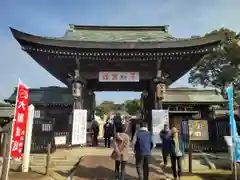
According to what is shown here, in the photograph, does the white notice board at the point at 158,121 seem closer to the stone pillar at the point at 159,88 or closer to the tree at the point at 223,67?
the stone pillar at the point at 159,88

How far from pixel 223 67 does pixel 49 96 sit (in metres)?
23.8

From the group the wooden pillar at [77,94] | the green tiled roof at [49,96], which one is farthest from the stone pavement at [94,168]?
the green tiled roof at [49,96]

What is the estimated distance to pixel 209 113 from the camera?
18062mm

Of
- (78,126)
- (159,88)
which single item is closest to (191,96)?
(159,88)

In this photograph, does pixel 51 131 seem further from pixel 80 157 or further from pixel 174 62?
pixel 174 62

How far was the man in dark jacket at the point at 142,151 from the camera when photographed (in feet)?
22.2

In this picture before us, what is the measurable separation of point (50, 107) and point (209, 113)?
11798 mm

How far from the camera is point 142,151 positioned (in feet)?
22.3

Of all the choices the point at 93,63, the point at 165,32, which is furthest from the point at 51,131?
the point at 165,32

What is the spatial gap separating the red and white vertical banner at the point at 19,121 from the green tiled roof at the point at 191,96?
11.2 metres

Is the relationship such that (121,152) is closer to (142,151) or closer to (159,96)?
(142,151)

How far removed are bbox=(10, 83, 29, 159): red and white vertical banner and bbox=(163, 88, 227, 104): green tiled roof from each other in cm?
1120

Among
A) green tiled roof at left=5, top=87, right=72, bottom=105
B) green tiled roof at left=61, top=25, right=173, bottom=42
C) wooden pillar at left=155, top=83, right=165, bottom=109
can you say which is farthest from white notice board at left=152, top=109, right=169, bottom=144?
green tiled roof at left=61, top=25, right=173, bottom=42

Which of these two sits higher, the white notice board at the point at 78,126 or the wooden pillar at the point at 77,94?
the wooden pillar at the point at 77,94
